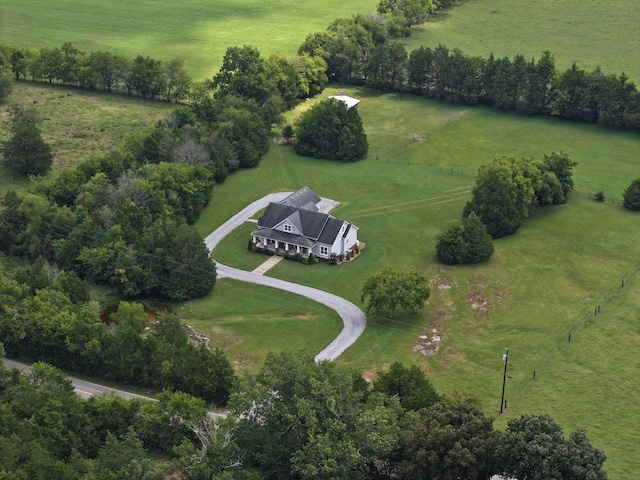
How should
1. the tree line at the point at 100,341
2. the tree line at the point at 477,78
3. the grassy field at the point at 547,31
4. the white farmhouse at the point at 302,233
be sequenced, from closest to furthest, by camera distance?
the tree line at the point at 100,341 < the white farmhouse at the point at 302,233 < the tree line at the point at 477,78 < the grassy field at the point at 547,31

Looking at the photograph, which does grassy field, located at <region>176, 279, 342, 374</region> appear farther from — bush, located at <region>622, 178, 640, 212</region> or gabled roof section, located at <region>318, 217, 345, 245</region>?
bush, located at <region>622, 178, 640, 212</region>

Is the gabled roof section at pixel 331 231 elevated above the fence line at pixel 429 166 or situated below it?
below

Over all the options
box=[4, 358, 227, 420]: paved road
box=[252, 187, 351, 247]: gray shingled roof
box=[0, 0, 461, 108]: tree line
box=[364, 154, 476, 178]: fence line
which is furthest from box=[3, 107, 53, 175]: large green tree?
box=[4, 358, 227, 420]: paved road

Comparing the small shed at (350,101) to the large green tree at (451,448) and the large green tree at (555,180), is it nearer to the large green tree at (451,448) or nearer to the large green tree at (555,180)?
the large green tree at (555,180)

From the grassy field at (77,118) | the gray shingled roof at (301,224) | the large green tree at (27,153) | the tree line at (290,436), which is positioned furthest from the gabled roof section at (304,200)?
the tree line at (290,436)

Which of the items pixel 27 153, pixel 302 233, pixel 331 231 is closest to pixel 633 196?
pixel 331 231

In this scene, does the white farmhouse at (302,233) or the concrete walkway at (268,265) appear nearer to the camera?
the concrete walkway at (268,265)
